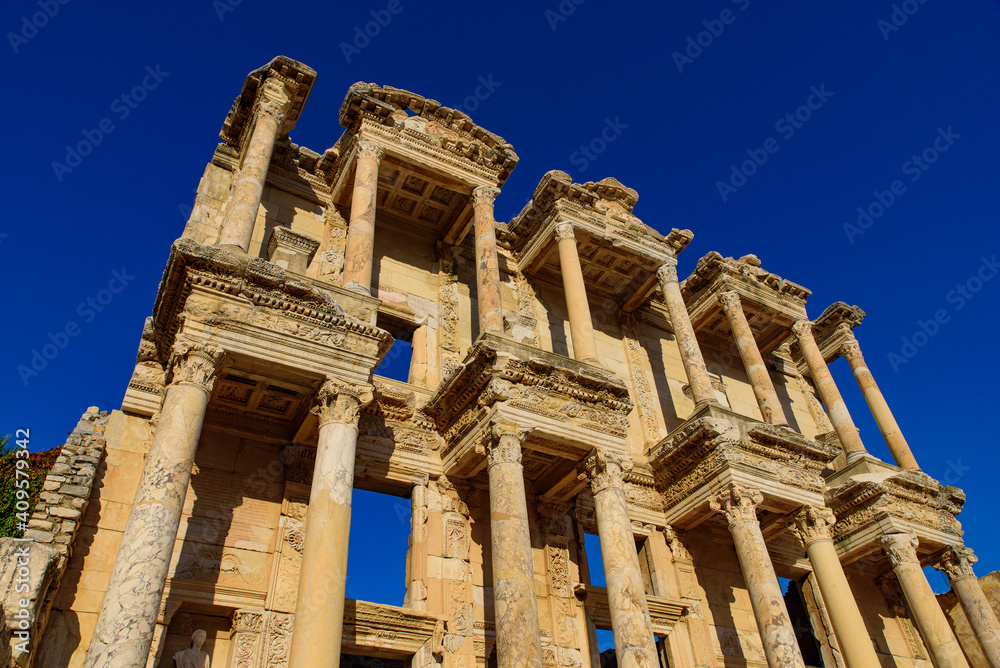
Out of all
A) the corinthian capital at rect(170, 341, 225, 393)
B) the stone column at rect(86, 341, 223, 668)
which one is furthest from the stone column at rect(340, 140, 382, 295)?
the stone column at rect(86, 341, 223, 668)

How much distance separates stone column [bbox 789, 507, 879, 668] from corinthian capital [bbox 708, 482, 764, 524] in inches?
62.3

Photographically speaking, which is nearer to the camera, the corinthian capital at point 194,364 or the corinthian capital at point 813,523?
the corinthian capital at point 194,364

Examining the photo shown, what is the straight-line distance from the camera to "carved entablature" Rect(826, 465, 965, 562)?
734 inches

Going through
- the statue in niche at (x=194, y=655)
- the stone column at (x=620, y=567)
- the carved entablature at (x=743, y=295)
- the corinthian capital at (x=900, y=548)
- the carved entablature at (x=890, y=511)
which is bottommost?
the statue in niche at (x=194, y=655)

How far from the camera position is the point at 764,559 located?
49.0 ft

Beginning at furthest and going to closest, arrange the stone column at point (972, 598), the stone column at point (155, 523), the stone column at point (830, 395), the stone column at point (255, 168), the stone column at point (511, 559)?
the stone column at point (830, 395), the stone column at point (972, 598), the stone column at point (255, 168), the stone column at point (511, 559), the stone column at point (155, 523)

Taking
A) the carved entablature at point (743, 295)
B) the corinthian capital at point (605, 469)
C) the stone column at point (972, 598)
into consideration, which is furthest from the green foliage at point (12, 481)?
the stone column at point (972, 598)

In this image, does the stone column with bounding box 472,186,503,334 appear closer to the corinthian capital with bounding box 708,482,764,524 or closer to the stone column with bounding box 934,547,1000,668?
the corinthian capital with bounding box 708,482,764,524

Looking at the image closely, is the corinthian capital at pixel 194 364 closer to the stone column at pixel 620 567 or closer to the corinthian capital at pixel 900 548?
the stone column at pixel 620 567

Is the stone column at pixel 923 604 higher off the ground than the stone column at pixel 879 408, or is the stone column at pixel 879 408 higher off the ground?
the stone column at pixel 879 408

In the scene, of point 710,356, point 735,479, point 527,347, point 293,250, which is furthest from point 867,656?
point 293,250

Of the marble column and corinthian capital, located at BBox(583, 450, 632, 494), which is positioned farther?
corinthian capital, located at BBox(583, 450, 632, 494)

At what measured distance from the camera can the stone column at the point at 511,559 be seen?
11.2m

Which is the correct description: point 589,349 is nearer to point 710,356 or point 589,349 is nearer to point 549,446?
point 549,446
